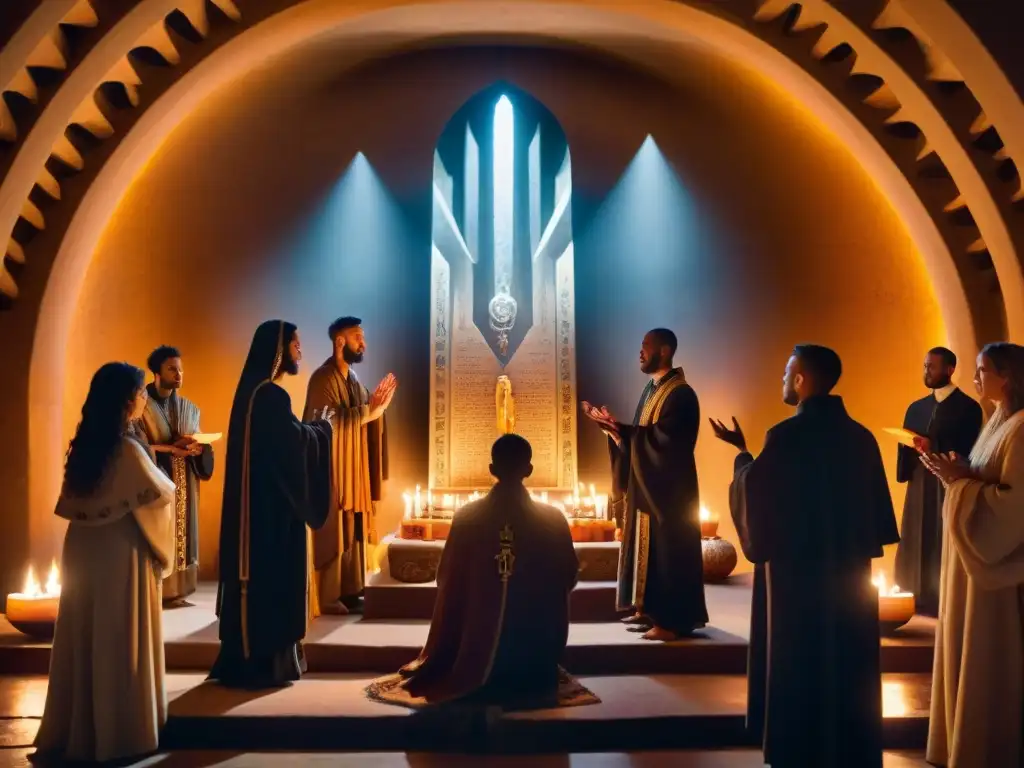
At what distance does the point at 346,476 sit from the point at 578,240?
358cm

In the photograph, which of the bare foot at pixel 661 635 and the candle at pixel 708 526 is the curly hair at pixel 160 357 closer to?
the bare foot at pixel 661 635

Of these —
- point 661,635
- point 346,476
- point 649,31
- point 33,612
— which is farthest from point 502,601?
point 649,31

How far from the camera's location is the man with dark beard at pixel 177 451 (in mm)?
6848

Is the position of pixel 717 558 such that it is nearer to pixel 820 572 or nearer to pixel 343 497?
pixel 343 497

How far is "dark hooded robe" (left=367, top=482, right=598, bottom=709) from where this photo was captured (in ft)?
14.8

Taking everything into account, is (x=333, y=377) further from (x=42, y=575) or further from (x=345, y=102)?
(x=345, y=102)

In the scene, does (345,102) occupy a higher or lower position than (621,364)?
higher

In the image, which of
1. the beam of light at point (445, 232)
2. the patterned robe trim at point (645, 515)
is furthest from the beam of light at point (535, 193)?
the patterned robe trim at point (645, 515)

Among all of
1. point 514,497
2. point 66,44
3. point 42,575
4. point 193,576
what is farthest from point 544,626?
point 66,44

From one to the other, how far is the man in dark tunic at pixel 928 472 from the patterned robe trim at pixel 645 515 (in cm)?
187

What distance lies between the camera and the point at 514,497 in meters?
4.55

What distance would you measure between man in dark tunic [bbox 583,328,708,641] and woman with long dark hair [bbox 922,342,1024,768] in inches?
72.4

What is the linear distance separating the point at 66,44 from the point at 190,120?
203 centimetres

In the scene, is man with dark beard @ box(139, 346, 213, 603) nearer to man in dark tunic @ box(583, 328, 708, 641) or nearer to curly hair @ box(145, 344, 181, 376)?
curly hair @ box(145, 344, 181, 376)
